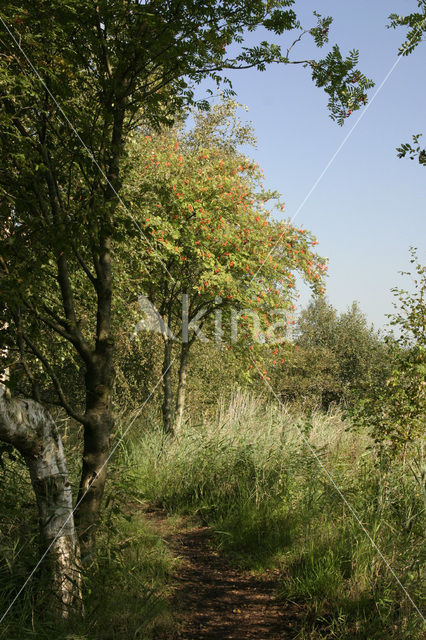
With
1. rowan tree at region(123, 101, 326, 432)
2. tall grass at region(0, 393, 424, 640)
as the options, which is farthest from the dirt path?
rowan tree at region(123, 101, 326, 432)

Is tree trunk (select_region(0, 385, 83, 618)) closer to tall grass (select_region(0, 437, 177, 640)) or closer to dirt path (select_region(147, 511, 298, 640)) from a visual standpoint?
tall grass (select_region(0, 437, 177, 640))

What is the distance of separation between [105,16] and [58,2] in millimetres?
314

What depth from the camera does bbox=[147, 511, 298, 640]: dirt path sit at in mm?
4008

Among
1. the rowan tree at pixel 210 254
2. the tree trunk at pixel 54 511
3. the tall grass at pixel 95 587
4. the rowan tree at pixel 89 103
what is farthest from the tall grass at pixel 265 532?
the rowan tree at pixel 210 254

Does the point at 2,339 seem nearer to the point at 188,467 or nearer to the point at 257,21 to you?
the point at 257,21

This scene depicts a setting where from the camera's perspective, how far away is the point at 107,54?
13.6ft

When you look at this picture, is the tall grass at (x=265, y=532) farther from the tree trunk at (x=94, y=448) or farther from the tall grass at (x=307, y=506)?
the tree trunk at (x=94, y=448)

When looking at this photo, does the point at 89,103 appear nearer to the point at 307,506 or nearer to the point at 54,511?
the point at 54,511

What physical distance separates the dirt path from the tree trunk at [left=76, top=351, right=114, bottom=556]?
3.55 feet

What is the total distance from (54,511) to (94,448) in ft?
2.38

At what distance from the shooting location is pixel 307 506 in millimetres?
5348

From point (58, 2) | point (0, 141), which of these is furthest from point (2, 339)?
point (58, 2)

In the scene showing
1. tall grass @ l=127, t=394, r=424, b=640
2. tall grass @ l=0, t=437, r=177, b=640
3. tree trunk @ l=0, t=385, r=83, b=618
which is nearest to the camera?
tall grass @ l=0, t=437, r=177, b=640

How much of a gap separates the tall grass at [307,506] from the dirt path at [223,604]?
0.50ft
